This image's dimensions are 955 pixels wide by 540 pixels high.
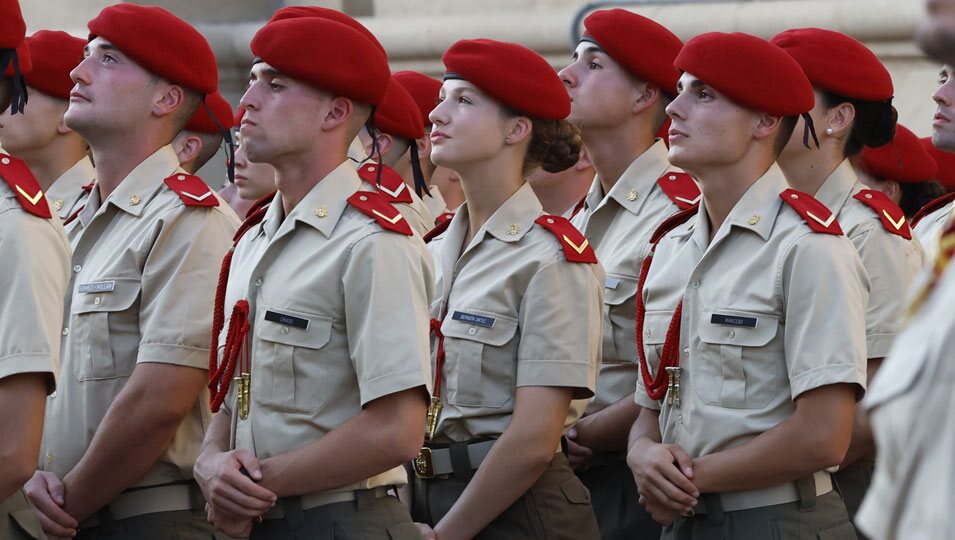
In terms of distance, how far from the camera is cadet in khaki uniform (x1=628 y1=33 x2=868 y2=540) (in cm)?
342

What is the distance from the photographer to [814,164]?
14.9 feet

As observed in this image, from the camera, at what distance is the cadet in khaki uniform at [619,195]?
175 inches

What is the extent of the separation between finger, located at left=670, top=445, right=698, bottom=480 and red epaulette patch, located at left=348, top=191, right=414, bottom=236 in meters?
0.81

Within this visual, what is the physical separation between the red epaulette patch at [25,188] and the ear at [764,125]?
172 cm

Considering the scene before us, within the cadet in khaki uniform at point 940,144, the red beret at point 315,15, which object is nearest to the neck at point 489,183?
the red beret at point 315,15

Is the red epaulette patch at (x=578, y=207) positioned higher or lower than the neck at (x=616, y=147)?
lower

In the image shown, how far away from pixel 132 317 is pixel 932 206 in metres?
2.91

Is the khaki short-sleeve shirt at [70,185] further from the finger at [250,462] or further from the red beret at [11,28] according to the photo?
the finger at [250,462]

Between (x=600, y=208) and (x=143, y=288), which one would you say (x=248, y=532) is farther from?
(x=600, y=208)

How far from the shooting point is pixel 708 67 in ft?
12.3

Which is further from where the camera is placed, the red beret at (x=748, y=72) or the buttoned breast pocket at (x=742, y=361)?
the red beret at (x=748, y=72)

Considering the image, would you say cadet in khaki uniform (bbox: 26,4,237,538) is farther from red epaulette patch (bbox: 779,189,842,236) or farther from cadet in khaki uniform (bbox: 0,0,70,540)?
red epaulette patch (bbox: 779,189,842,236)

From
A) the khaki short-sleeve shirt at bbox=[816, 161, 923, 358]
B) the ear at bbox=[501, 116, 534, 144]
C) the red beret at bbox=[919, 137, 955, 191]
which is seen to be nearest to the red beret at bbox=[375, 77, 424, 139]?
the ear at bbox=[501, 116, 534, 144]

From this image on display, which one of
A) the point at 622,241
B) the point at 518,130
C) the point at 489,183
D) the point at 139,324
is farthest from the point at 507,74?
the point at 139,324
